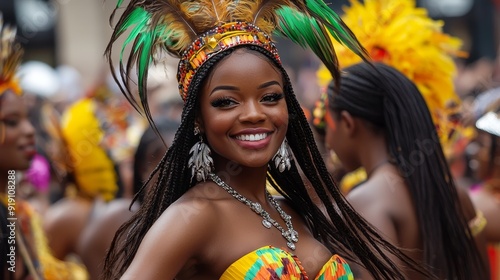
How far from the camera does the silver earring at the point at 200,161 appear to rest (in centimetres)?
358

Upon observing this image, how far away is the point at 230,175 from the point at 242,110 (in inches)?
12.1

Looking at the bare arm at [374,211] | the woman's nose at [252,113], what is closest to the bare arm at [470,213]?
the bare arm at [374,211]

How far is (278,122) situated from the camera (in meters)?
3.53

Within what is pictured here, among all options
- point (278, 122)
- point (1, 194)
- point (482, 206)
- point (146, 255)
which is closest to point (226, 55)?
point (278, 122)

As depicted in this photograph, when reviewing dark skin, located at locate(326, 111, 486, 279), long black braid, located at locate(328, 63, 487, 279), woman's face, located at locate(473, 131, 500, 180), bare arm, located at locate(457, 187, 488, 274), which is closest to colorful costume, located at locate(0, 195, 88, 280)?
dark skin, located at locate(326, 111, 486, 279)

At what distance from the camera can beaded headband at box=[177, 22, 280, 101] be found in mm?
3539

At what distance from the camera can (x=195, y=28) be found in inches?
143

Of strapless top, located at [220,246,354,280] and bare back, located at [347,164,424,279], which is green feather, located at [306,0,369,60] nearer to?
strapless top, located at [220,246,354,280]

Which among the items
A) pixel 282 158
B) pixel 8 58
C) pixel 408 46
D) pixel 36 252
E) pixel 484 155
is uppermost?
pixel 408 46

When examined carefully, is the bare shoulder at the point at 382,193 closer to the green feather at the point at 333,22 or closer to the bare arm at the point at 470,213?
the bare arm at the point at 470,213

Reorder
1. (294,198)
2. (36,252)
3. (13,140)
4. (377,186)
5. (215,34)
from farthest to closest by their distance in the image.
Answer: (36,252)
(13,140)
(377,186)
(294,198)
(215,34)

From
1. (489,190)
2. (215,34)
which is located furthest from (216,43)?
(489,190)

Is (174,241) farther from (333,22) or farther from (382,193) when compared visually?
(382,193)

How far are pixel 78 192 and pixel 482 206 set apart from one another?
3306 millimetres
